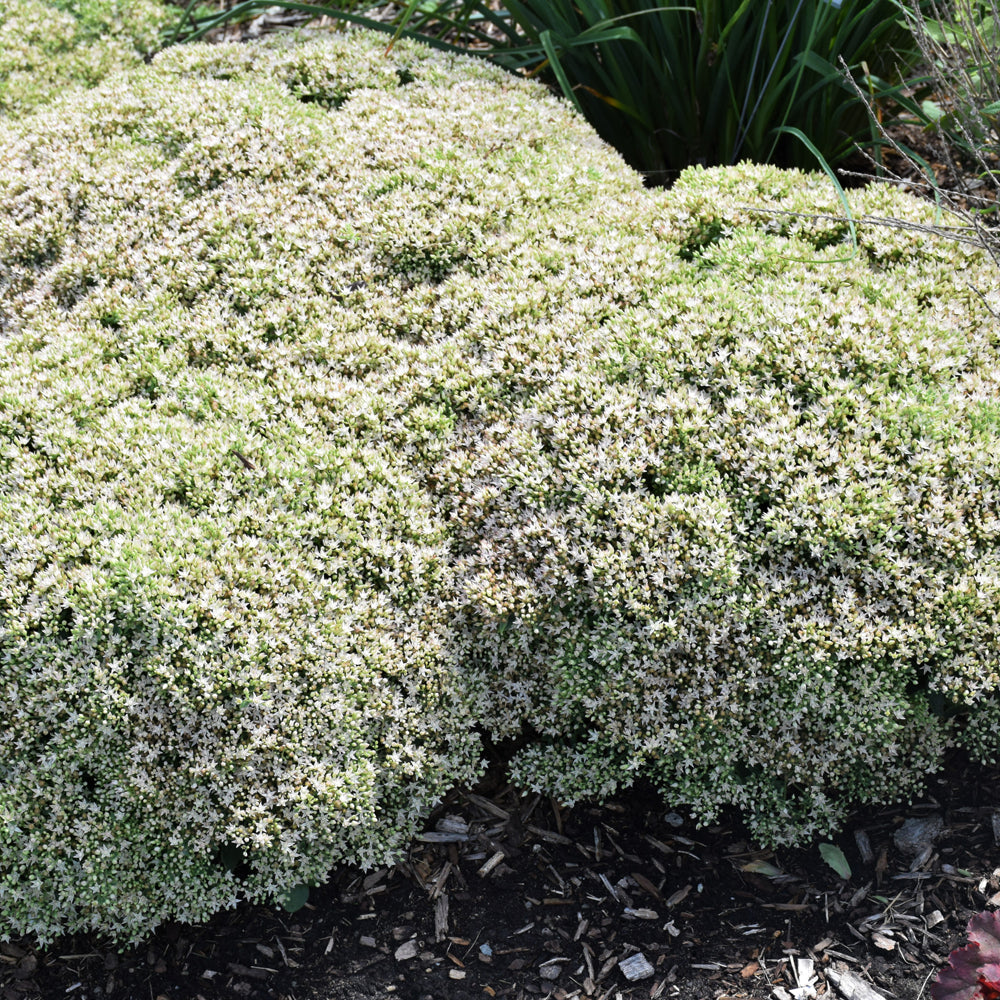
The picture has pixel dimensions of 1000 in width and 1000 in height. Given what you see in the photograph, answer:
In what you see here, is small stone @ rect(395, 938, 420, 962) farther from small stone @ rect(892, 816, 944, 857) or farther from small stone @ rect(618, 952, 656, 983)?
small stone @ rect(892, 816, 944, 857)

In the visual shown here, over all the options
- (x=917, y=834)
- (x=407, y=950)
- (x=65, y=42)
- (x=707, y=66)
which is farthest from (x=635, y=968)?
(x=65, y=42)

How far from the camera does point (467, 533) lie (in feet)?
12.6

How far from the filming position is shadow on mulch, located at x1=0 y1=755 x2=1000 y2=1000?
339 cm

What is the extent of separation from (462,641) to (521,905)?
1.03m

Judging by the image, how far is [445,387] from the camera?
4109 millimetres

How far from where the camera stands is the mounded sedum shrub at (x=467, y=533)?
3340mm

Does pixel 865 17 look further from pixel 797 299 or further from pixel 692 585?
pixel 692 585

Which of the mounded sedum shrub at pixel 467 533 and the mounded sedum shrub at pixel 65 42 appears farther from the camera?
the mounded sedum shrub at pixel 65 42

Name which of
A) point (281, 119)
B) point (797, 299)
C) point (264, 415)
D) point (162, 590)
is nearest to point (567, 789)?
point (162, 590)

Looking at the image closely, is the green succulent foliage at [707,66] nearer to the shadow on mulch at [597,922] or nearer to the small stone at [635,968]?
the shadow on mulch at [597,922]

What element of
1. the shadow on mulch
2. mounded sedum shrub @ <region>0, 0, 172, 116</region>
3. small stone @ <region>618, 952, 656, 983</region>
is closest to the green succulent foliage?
mounded sedum shrub @ <region>0, 0, 172, 116</region>

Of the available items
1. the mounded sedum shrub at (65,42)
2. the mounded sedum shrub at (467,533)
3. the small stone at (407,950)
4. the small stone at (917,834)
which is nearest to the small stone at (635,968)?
the mounded sedum shrub at (467,533)

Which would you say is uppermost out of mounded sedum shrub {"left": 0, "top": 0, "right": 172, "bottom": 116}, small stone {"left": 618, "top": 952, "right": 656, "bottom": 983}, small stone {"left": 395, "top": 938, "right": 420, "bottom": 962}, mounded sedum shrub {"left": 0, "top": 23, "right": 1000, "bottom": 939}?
mounded sedum shrub {"left": 0, "top": 0, "right": 172, "bottom": 116}

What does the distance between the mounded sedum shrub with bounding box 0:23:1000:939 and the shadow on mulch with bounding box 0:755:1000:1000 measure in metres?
0.22
